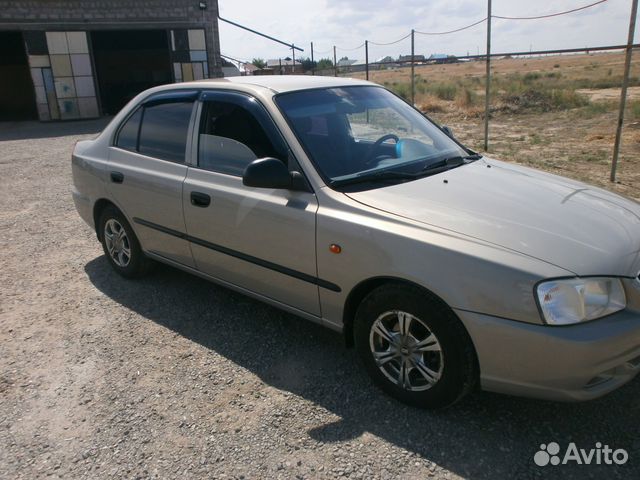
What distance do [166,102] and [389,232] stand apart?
7.90 feet

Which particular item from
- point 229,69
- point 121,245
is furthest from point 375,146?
point 229,69

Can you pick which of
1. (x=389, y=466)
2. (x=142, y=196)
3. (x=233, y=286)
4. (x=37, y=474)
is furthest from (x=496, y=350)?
(x=142, y=196)

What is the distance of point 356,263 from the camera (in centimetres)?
291

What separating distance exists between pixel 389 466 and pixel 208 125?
8.33ft

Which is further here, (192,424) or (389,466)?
(192,424)

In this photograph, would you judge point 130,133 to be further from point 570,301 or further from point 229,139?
point 570,301

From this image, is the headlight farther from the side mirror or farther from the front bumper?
the side mirror

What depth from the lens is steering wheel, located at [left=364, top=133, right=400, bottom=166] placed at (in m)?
3.45

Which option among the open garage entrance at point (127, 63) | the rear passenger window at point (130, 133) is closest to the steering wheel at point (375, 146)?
the rear passenger window at point (130, 133)

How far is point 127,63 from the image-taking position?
30609 mm

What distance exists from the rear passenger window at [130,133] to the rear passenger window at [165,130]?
0.08 m

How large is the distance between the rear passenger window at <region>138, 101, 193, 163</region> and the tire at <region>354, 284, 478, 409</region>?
6.43 feet

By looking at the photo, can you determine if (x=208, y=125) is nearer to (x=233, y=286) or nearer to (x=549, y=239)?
(x=233, y=286)

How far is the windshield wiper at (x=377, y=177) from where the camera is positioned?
316 cm
